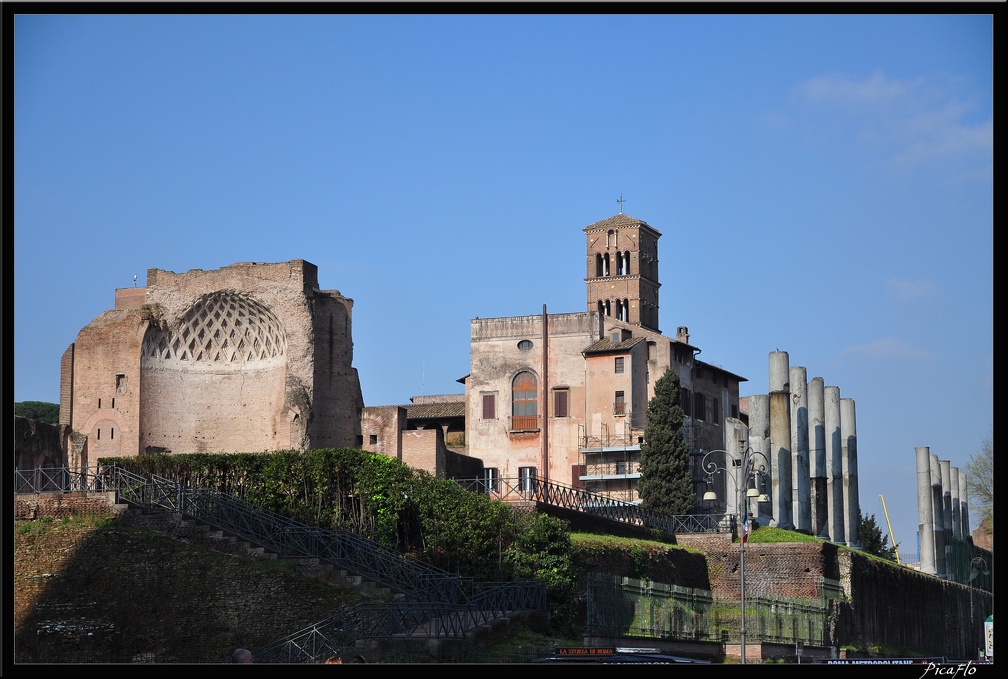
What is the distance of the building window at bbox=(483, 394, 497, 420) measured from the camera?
5822cm

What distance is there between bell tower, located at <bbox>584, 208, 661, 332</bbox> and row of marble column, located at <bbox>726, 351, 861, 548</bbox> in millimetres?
21738

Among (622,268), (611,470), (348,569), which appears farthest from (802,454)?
(622,268)

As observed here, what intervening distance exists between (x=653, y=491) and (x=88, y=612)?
859 inches

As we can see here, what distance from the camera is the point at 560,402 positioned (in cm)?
5756

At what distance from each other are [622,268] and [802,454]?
27.9 metres

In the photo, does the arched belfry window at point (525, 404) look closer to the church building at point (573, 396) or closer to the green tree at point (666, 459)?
the church building at point (573, 396)

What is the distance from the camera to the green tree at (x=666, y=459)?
158 ft

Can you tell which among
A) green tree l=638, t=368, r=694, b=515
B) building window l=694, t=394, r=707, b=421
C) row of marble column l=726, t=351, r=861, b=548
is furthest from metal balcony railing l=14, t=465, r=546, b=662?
building window l=694, t=394, r=707, b=421

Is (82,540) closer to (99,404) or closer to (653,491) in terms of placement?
(99,404)

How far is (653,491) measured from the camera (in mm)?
48625

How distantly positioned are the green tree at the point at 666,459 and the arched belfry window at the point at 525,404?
7904 millimetres

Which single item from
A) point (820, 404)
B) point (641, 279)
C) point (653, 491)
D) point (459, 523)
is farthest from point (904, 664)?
point (641, 279)

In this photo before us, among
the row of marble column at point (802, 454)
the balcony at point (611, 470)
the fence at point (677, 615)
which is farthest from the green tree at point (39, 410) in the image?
the fence at point (677, 615)

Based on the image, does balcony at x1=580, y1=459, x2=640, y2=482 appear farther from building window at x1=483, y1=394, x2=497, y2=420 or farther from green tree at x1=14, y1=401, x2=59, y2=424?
green tree at x1=14, y1=401, x2=59, y2=424
